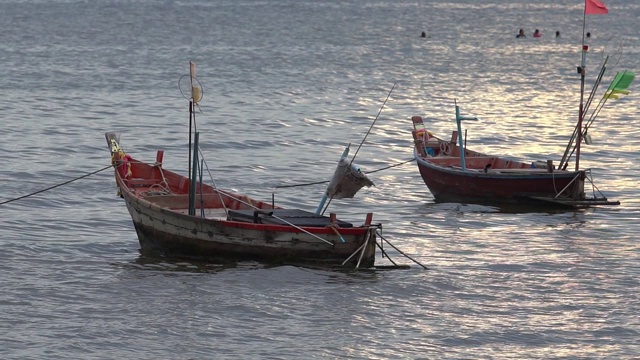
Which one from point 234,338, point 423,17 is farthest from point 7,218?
point 423,17

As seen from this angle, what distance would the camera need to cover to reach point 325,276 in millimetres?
23938

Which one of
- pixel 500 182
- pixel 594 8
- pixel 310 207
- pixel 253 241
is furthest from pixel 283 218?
pixel 594 8

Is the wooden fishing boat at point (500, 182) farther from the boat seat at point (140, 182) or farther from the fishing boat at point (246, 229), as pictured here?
the boat seat at point (140, 182)

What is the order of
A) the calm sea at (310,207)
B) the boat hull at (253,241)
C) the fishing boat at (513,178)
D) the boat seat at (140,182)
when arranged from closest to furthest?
the calm sea at (310,207) < the boat hull at (253,241) < the boat seat at (140,182) < the fishing boat at (513,178)

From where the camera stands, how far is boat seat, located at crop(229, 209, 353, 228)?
2397cm

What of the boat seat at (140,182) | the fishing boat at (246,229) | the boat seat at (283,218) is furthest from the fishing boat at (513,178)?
the boat seat at (140,182)

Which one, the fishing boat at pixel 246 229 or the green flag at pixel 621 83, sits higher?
the green flag at pixel 621 83

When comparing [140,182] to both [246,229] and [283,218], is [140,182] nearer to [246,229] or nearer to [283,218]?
[246,229]

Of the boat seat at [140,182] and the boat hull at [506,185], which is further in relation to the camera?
the boat hull at [506,185]

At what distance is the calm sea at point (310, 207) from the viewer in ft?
68.7

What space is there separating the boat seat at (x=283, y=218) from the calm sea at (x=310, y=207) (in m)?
0.92

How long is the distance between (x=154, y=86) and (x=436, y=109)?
14616 mm

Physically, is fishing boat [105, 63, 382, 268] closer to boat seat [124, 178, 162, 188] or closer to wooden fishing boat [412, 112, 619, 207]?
boat seat [124, 178, 162, 188]

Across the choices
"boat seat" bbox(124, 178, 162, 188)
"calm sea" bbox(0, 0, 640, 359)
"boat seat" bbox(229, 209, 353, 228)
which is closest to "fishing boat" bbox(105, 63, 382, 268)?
"boat seat" bbox(229, 209, 353, 228)
